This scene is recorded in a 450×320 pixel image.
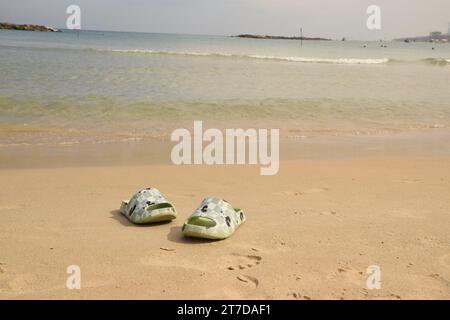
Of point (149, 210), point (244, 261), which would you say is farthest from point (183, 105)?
point (244, 261)

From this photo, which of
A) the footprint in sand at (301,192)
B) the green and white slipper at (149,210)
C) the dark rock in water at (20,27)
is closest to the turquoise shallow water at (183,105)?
the footprint in sand at (301,192)

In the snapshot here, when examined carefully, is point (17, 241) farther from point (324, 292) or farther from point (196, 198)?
point (324, 292)

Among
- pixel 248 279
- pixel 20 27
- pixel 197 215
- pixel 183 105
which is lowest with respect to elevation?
pixel 248 279

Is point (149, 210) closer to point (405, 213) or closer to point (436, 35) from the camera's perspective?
point (405, 213)

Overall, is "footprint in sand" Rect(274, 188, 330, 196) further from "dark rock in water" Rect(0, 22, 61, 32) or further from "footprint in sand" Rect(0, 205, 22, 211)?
"dark rock in water" Rect(0, 22, 61, 32)

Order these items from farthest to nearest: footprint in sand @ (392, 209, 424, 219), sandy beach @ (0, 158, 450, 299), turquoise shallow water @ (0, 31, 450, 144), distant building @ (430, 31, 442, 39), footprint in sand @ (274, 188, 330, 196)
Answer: distant building @ (430, 31, 442, 39)
turquoise shallow water @ (0, 31, 450, 144)
footprint in sand @ (274, 188, 330, 196)
footprint in sand @ (392, 209, 424, 219)
sandy beach @ (0, 158, 450, 299)

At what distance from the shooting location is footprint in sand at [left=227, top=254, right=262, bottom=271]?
3.02 metres

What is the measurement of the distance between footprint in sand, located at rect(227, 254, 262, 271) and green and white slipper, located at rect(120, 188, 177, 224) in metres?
0.84

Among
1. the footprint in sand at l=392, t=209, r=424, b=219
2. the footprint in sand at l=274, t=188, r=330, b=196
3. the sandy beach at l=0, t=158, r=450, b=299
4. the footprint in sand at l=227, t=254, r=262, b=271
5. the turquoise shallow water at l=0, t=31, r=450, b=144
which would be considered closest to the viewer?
the sandy beach at l=0, t=158, r=450, b=299

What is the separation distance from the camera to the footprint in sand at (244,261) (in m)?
3.02

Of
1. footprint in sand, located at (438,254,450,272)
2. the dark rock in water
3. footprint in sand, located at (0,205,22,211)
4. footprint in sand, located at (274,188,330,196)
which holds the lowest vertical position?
footprint in sand, located at (438,254,450,272)

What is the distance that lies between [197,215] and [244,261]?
62 centimetres

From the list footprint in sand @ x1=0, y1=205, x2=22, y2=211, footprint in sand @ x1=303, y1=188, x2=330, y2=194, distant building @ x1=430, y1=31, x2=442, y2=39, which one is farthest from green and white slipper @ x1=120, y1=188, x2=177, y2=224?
distant building @ x1=430, y1=31, x2=442, y2=39

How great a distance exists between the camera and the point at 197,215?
355 centimetres
